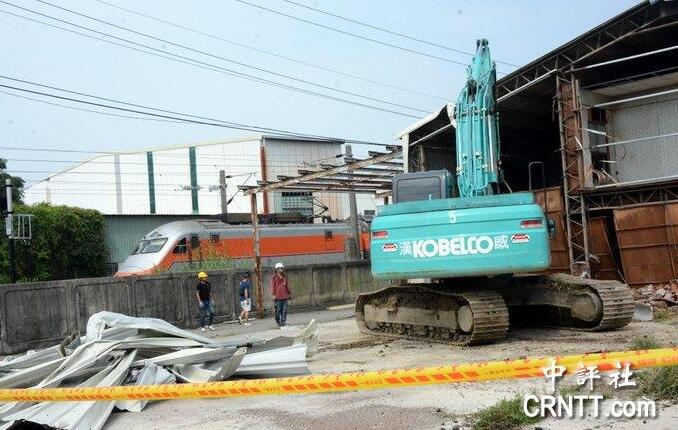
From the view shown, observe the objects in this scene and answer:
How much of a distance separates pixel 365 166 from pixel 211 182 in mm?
39619

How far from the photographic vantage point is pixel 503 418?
661 centimetres

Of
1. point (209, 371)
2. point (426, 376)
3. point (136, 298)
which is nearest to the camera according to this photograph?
point (426, 376)

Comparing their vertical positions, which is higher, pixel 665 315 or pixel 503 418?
pixel 503 418

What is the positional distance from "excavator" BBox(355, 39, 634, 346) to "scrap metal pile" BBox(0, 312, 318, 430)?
278cm

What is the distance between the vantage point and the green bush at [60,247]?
32.3m

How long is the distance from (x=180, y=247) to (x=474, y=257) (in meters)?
19.3

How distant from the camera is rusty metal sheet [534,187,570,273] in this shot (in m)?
18.7

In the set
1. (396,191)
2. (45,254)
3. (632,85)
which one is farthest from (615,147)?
(45,254)

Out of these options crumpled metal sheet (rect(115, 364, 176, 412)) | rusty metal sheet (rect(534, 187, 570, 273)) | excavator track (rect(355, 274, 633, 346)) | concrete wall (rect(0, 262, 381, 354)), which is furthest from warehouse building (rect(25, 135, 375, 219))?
crumpled metal sheet (rect(115, 364, 176, 412))

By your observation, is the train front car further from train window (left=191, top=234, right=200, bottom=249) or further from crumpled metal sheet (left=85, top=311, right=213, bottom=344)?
crumpled metal sheet (left=85, top=311, right=213, bottom=344)

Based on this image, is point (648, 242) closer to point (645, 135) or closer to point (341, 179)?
point (645, 135)

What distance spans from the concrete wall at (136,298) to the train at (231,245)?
418cm

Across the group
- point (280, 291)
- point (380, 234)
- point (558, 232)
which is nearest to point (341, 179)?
point (280, 291)

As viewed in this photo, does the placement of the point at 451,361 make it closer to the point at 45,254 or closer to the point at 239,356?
the point at 239,356
